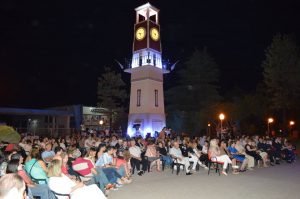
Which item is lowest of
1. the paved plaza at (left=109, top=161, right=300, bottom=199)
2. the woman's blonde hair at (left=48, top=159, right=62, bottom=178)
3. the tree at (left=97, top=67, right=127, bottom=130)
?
the paved plaza at (left=109, top=161, right=300, bottom=199)

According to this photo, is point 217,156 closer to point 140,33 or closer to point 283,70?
point 140,33

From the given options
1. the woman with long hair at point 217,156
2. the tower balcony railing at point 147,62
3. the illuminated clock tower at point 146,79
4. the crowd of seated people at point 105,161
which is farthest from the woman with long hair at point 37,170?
the tower balcony railing at point 147,62

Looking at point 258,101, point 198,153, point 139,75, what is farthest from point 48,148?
point 258,101

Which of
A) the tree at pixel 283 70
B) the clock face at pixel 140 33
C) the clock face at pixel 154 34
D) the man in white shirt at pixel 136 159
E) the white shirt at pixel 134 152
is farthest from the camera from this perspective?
the clock face at pixel 154 34

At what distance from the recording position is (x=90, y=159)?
25.3 feet

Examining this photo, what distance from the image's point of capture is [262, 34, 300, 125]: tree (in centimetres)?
2823

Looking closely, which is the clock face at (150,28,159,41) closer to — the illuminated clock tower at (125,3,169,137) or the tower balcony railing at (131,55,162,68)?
the illuminated clock tower at (125,3,169,137)

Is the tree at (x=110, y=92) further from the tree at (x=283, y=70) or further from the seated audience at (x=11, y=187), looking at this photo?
the seated audience at (x=11, y=187)

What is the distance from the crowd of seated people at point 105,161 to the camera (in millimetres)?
5238

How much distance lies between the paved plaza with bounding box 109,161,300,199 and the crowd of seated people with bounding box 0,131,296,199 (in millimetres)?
465

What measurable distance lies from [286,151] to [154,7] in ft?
67.6

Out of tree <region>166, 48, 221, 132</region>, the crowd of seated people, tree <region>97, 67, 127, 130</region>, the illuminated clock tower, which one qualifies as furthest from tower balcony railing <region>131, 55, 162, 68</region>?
the crowd of seated people

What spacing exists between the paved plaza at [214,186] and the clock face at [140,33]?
20.2m

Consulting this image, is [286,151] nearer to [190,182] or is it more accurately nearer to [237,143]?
[237,143]
